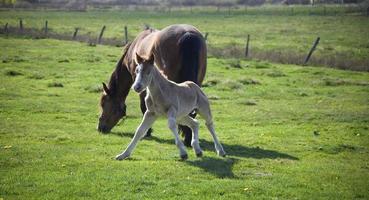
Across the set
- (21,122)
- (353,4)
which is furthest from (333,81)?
(353,4)

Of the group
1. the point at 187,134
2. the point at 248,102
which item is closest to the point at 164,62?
the point at 187,134

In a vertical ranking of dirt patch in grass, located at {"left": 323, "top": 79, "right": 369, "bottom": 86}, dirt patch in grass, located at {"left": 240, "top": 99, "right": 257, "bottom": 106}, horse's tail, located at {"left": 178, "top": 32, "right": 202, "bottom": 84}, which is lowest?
dirt patch in grass, located at {"left": 323, "top": 79, "right": 369, "bottom": 86}

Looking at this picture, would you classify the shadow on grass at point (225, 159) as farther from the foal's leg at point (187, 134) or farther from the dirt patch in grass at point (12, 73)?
the dirt patch in grass at point (12, 73)

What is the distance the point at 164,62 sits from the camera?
15312 millimetres

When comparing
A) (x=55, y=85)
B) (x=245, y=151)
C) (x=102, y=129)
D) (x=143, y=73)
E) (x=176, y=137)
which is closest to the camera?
(x=143, y=73)

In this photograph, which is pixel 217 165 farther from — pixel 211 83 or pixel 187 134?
pixel 211 83

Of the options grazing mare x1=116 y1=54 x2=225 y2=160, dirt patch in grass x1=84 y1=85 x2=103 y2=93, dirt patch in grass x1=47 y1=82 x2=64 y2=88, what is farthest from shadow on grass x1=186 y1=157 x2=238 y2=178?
dirt patch in grass x1=47 y1=82 x2=64 y2=88

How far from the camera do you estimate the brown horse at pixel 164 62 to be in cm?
1484

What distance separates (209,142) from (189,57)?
249cm

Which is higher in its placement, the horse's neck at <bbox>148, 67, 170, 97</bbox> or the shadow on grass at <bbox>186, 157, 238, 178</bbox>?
the horse's neck at <bbox>148, 67, 170, 97</bbox>

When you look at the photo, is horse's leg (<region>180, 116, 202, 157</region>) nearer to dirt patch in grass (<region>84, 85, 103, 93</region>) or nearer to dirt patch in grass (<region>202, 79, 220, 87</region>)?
dirt patch in grass (<region>84, 85, 103, 93</region>)

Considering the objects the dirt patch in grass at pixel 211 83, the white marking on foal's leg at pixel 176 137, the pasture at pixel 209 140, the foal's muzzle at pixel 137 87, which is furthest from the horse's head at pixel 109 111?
the dirt patch in grass at pixel 211 83

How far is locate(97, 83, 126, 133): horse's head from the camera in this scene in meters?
17.0

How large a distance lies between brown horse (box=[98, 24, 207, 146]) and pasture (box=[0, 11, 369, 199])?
631mm
